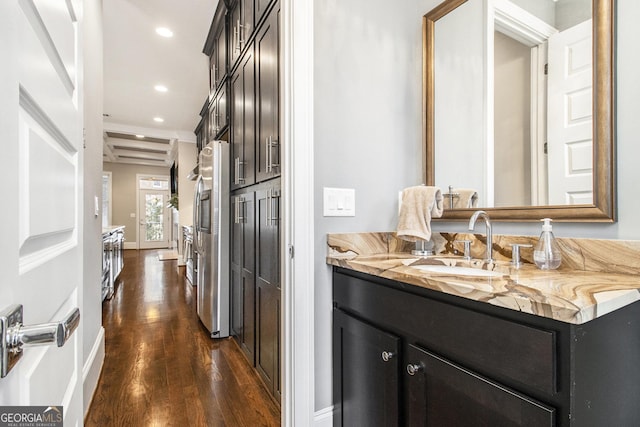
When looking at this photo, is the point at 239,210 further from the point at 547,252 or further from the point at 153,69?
the point at 153,69

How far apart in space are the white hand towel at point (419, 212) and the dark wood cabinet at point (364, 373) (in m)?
0.47

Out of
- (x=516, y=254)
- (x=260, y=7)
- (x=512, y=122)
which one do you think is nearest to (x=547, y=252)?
(x=516, y=254)

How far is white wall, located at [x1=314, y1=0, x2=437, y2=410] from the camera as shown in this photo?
139 centimetres

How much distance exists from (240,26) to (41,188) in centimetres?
227

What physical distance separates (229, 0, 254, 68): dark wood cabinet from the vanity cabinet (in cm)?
194

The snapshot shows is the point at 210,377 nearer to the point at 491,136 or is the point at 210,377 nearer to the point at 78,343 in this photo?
the point at 78,343

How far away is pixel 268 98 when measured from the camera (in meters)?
1.85

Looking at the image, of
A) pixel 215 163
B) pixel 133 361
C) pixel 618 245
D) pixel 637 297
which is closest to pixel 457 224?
pixel 618 245

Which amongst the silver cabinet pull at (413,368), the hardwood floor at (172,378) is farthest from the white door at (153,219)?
the silver cabinet pull at (413,368)

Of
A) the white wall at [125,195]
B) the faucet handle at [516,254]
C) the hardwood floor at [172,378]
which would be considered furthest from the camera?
the white wall at [125,195]

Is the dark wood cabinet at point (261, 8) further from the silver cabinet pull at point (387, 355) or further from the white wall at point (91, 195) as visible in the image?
the silver cabinet pull at point (387, 355)

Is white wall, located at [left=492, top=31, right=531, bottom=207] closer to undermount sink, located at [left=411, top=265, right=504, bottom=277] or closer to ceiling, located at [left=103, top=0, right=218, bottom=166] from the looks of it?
undermount sink, located at [left=411, top=265, right=504, bottom=277]

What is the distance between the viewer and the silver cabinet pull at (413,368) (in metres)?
0.94

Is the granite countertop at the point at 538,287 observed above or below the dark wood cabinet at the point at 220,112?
below
